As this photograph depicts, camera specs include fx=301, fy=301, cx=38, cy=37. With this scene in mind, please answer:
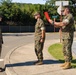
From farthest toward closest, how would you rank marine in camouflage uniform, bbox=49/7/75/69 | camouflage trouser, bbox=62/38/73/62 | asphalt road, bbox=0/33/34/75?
asphalt road, bbox=0/33/34/75 → camouflage trouser, bbox=62/38/73/62 → marine in camouflage uniform, bbox=49/7/75/69

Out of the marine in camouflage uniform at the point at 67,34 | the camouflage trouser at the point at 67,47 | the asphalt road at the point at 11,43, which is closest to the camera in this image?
the marine in camouflage uniform at the point at 67,34

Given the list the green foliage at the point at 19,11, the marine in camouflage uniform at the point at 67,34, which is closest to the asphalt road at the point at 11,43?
the marine in camouflage uniform at the point at 67,34

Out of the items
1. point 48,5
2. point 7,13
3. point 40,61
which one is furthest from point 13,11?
point 40,61

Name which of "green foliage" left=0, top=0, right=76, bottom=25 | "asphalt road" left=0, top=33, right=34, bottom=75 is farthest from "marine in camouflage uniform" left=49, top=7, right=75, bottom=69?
"green foliage" left=0, top=0, right=76, bottom=25

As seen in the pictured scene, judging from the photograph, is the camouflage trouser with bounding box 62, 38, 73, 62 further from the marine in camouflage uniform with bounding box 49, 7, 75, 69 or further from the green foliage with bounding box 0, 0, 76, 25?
the green foliage with bounding box 0, 0, 76, 25

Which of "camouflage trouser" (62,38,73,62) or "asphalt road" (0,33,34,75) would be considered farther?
"asphalt road" (0,33,34,75)

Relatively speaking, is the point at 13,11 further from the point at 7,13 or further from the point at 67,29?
the point at 67,29

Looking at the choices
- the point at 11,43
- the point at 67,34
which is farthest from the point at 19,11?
the point at 67,34

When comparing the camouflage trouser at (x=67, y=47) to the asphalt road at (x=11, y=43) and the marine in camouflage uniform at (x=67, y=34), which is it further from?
the asphalt road at (x=11, y=43)

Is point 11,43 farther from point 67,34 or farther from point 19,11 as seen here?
point 19,11

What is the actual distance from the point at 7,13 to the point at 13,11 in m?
0.95

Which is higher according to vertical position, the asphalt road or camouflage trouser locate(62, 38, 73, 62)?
camouflage trouser locate(62, 38, 73, 62)

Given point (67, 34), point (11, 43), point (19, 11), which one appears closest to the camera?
point (67, 34)

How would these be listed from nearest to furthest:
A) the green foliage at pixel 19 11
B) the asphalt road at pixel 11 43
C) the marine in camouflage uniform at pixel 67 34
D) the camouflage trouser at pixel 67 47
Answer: the marine in camouflage uniform at pixel 67 34 → the camouflage trouser at pixel 67 47 → the asphalt road at pixel 11 43 → the green foliage at pixel 19 11
